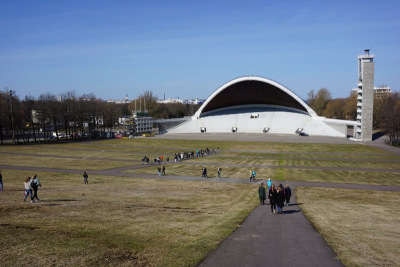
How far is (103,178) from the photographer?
31.0m

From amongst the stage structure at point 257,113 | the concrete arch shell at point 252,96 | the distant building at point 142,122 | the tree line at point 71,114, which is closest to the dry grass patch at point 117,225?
the tree line at point 71,114

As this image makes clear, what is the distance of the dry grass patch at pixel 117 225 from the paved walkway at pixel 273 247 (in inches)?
20.0

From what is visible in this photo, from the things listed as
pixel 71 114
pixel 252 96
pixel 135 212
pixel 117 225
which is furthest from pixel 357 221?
pixel 252 96

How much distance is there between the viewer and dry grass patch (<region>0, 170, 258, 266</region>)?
30.8ft

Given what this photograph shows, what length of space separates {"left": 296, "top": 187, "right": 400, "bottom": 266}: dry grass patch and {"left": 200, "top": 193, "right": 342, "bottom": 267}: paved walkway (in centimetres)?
51

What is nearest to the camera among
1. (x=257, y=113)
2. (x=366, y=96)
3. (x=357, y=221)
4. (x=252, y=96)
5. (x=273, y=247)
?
(x=273, y=247)

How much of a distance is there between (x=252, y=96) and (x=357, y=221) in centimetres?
8272

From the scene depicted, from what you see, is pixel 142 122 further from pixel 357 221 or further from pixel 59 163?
pixel 357 221

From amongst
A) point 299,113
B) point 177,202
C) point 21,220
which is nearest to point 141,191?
point 177,202

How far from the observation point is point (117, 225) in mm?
13016

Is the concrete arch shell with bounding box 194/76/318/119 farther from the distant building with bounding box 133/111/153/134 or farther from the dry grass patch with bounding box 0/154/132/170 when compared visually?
the dry grass patch with bounding box 0/154/132/170

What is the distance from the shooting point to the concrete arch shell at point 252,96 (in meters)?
83.4

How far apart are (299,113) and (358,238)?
8418cm

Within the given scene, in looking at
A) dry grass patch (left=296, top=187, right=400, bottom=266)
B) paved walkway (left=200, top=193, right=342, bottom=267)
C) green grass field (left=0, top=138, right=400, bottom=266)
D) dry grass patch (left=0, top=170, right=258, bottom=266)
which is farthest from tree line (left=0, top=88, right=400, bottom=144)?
paved walkway (left=200, top=193, right=342, bottom=267)
